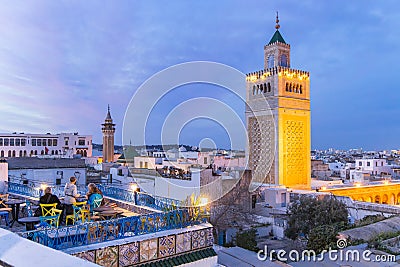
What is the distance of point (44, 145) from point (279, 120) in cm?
2611

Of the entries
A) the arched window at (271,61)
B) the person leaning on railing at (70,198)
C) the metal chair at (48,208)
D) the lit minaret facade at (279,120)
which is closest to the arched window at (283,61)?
the lit minaret facade at (279,120)

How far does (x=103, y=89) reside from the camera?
85.7ft

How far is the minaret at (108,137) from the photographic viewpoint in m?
35.8

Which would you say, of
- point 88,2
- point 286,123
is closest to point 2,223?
point 88,2

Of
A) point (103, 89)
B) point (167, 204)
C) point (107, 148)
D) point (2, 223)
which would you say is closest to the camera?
point (167, 204)

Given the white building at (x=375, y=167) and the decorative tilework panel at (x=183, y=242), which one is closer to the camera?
the decorative tilework panel at (x=183, y=242)

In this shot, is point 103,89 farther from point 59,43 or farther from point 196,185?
point 196,185

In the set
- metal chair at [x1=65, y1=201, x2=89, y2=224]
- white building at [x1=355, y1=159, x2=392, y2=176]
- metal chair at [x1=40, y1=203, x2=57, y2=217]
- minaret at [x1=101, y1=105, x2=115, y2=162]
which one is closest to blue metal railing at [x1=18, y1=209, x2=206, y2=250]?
metal chair at [x1=65, y1=201, x2=89, y2=224]

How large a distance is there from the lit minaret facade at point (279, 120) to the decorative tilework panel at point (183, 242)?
683 inches

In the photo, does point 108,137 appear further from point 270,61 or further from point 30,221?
point 30,221

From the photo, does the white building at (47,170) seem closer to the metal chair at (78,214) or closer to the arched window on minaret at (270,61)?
the metal chair at (78,214)

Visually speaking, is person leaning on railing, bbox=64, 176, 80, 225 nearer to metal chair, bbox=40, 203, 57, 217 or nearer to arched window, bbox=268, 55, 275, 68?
metal chair, bbox=40, 203, 57, 217

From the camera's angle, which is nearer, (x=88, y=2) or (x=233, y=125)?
(x=88, y=2)

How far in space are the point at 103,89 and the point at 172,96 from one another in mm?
12400
